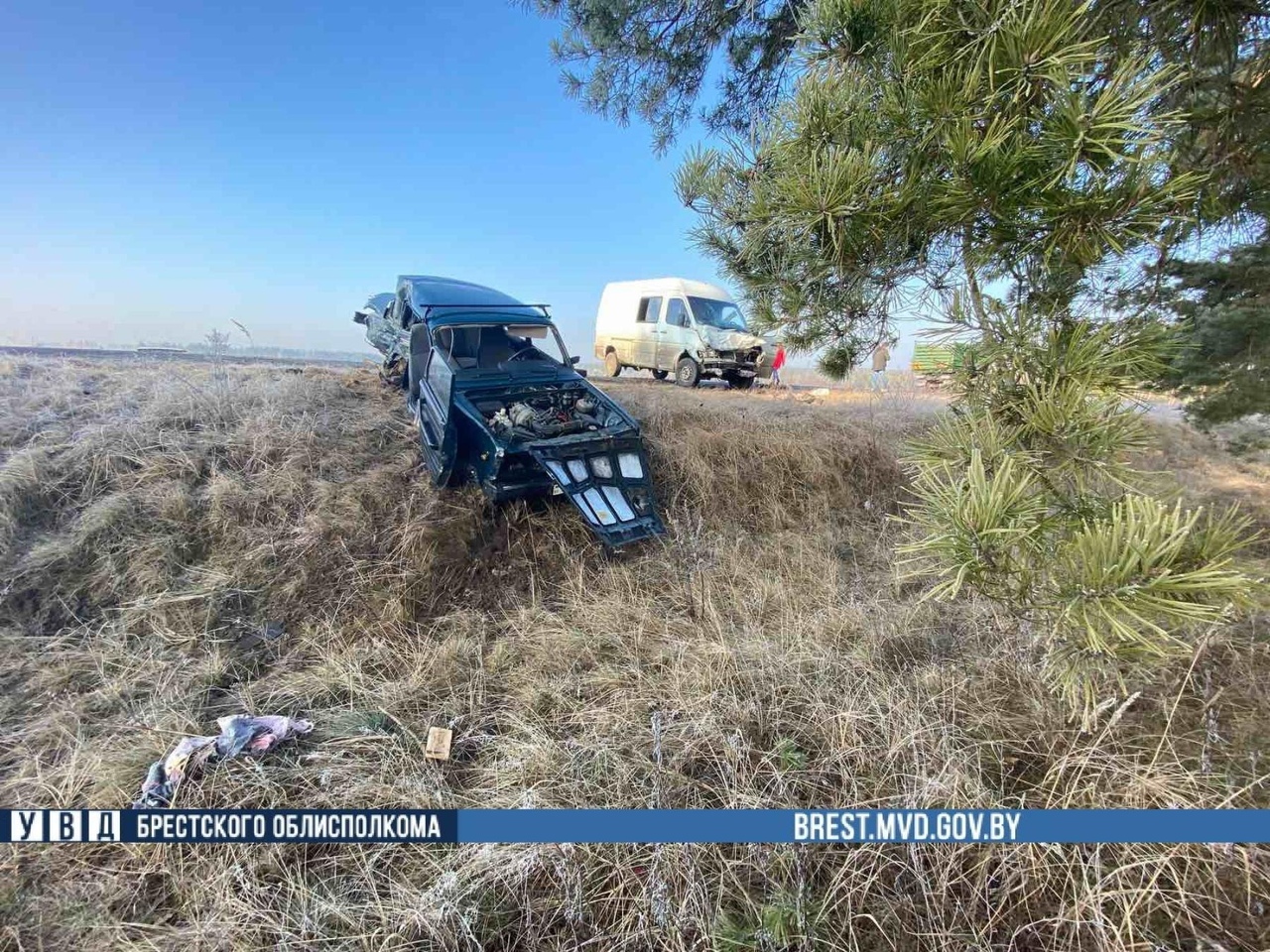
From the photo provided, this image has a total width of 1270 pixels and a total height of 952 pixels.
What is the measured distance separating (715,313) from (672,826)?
32.3 feet

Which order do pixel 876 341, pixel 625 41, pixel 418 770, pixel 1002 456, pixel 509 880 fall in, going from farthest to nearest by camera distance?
1. pixel 625 41
2. pixel 418 770
3. pixel 876 341
4. pixel 509 880
5. pixel 1002 456

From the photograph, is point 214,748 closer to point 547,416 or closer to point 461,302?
point 547,416

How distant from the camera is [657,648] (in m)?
3.06

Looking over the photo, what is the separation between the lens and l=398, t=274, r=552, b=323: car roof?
18.0ft

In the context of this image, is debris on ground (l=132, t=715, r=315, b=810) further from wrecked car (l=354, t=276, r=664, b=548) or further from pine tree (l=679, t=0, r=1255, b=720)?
pine tree (l=679, t=0, r=1255, b=720)

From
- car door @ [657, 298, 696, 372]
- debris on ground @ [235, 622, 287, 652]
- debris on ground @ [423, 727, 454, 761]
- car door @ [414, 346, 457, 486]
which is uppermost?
car door @ [657, 298, 696, 372]

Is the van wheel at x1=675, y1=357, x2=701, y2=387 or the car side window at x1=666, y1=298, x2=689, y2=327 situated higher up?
the car side window at x1=666, y1=298, x2=689, y2=327

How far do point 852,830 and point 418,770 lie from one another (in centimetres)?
170

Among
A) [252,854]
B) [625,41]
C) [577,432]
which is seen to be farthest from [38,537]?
[625,41]

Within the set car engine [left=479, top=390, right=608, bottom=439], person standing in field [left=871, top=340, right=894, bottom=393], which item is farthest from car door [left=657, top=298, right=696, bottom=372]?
person standing in field [left=871, top=340, right=894, bottom=393]

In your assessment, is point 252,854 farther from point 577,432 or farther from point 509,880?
point 577,432

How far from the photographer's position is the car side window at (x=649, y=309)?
10.7 meters

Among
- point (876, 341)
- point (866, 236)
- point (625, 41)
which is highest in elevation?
point (625, 41)

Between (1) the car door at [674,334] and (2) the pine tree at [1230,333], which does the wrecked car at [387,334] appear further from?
Answer: (2) the pine tree at [1230,333]
